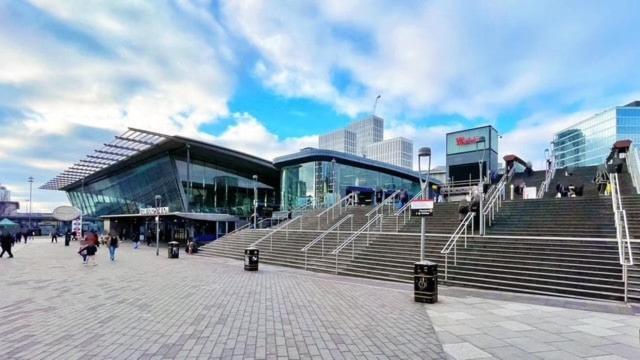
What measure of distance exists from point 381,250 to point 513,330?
8718 millimetres

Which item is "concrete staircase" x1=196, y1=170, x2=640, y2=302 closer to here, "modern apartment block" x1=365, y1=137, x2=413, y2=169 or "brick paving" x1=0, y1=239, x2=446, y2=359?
"brick paving" x1=0, y1=239, x2=446, y2=359

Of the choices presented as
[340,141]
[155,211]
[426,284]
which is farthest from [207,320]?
[340,141]

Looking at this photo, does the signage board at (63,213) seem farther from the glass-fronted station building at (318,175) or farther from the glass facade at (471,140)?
the glass facade at (471,140)

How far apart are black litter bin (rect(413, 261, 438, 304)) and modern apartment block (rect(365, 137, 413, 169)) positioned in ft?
197

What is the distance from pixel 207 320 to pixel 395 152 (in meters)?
64.6

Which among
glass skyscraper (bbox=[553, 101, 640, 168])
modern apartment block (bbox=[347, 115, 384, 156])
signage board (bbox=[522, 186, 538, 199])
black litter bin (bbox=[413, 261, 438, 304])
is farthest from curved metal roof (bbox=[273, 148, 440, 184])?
glass skyscraper (bbox=[553, 101, 640, 168])

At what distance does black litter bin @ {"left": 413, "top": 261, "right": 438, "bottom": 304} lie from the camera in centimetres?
903

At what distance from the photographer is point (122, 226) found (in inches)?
1954

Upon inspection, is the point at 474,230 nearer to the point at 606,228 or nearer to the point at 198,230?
the point at 606,228

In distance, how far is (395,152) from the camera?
69562 mm

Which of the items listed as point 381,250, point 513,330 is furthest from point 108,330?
point 381,250

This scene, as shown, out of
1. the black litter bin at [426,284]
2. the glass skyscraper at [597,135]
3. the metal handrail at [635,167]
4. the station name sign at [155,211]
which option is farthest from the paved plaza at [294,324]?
the glass skyscraper at [597,135]

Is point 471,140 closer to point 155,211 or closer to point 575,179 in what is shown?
point 575,179

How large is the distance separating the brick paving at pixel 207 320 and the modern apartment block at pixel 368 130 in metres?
92.6
